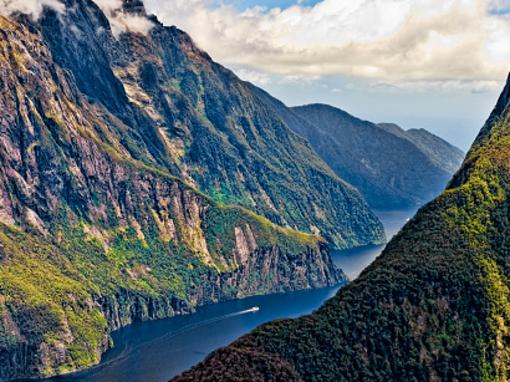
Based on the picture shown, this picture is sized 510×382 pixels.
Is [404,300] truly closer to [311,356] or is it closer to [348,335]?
[348,335]

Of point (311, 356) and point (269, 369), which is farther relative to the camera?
point (311, 356)

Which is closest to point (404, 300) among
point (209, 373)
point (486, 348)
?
point (486, 348)

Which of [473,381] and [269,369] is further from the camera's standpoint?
[473,381]

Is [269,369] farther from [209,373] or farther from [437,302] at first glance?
[437,302]

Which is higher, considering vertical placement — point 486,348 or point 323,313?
point 323,313

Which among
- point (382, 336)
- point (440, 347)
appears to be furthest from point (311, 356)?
point (440, 347)

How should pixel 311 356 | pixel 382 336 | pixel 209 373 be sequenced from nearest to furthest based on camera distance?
pixel 209 373, pixel 311 356, pixel 382 336

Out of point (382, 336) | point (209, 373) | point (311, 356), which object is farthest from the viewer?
point (382, 336)

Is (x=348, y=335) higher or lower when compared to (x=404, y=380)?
higher
